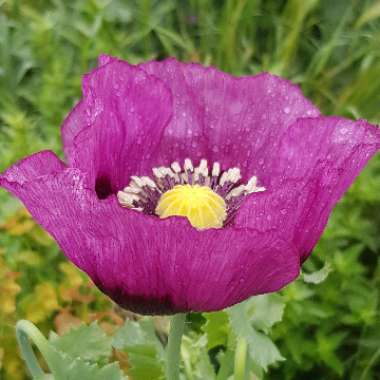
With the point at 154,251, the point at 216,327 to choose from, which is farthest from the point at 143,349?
the point at 154,251

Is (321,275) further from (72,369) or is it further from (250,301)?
(72,369)

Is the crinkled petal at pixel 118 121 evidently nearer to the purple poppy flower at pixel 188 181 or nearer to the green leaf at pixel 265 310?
the purple poppy flower at pixel 188 181

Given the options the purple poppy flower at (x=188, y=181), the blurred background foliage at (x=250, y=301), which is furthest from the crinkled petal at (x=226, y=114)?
the blurred background foliage at (x=250, y=301)

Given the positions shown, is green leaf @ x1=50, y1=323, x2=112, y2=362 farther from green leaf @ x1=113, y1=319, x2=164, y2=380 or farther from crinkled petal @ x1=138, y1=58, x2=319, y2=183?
crinkled petal @ x1=138, y1=58, x2=319, y2=183

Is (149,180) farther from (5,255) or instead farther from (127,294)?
(5,255)

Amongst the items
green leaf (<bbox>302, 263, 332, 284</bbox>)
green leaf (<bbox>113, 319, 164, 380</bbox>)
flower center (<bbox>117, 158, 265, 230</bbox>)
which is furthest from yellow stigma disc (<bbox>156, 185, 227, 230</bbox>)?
green leaf (<bbox>113, 319, 164, 380</bbox>)

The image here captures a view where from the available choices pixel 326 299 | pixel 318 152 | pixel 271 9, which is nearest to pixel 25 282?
pixel 326 299
